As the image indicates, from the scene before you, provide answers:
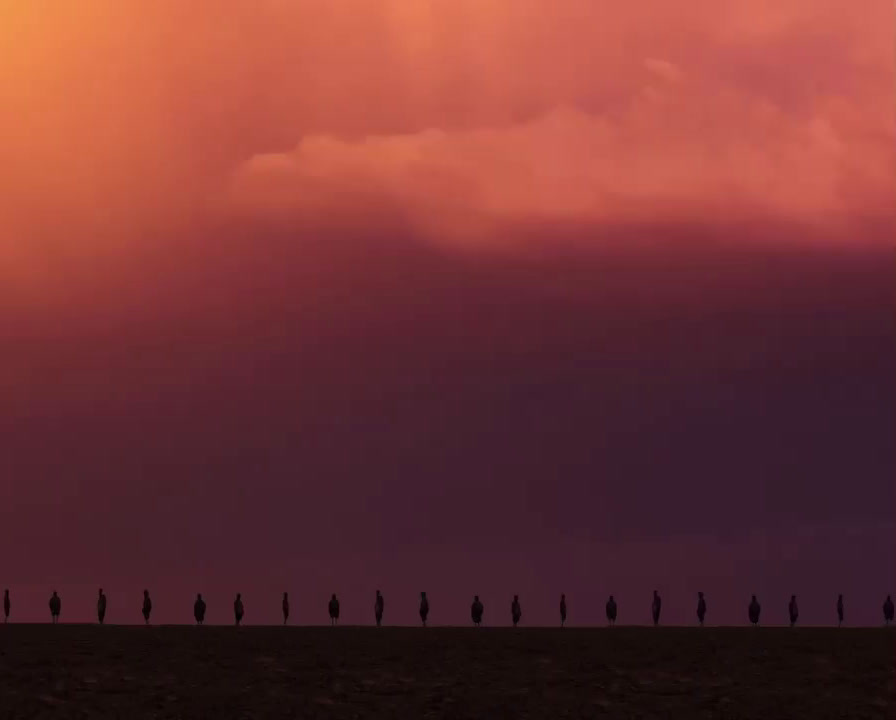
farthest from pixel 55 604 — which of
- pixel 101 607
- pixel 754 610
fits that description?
pixel 754 610

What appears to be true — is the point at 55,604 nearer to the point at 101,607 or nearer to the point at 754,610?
the point at 101,607

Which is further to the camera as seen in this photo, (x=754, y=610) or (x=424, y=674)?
(x=754, y=610)

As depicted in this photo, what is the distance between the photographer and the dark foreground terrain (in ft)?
320

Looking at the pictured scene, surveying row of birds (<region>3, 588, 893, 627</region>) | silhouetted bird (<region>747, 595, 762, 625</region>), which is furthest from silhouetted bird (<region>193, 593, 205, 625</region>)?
silhouetted bird (<region>747, 595, 762, 625</region>)

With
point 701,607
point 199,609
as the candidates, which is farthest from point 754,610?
point 199,609

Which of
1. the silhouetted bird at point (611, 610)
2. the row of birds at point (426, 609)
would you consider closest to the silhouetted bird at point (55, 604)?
the row of birds at point (426, 609)

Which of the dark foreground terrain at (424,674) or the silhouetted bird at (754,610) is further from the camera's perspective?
the silhouetted bird at (754,610)

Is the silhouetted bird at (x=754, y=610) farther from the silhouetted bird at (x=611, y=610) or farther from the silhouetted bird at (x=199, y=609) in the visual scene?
the silhouetted bird at (x=199, y=609)

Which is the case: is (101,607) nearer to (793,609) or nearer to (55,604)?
(55,604)

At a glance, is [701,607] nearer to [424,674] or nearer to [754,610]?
[754,610]

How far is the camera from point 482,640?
116 metres

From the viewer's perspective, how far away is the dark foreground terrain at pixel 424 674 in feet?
320

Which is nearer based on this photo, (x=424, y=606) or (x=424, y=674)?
(x=424, y=674)

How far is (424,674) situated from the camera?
104688 millimetres
